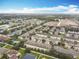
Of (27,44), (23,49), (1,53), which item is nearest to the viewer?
(1,53)

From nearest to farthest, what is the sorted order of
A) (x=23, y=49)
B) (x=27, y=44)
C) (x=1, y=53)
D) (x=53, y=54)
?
(x=1, y=53) → (x=53, y=54) → (x=23, y=49) → (x=27, y=44)

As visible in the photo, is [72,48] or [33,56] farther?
[72,48]

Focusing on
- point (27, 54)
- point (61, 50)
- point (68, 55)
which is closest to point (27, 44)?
point (27, 54)

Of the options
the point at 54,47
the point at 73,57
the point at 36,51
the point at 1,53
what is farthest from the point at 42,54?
the point at 1,53

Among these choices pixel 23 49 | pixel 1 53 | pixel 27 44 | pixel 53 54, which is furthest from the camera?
pixel 27 44

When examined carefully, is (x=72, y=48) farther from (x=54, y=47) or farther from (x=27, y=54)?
(x=27, y=54)

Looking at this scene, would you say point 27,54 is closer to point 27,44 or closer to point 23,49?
point 23,49

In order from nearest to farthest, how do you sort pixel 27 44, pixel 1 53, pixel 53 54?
1. pixel 1 53
2. pixel 53 54
3. pixel 27 44

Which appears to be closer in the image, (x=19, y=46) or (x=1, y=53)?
(x=1, y=53)
